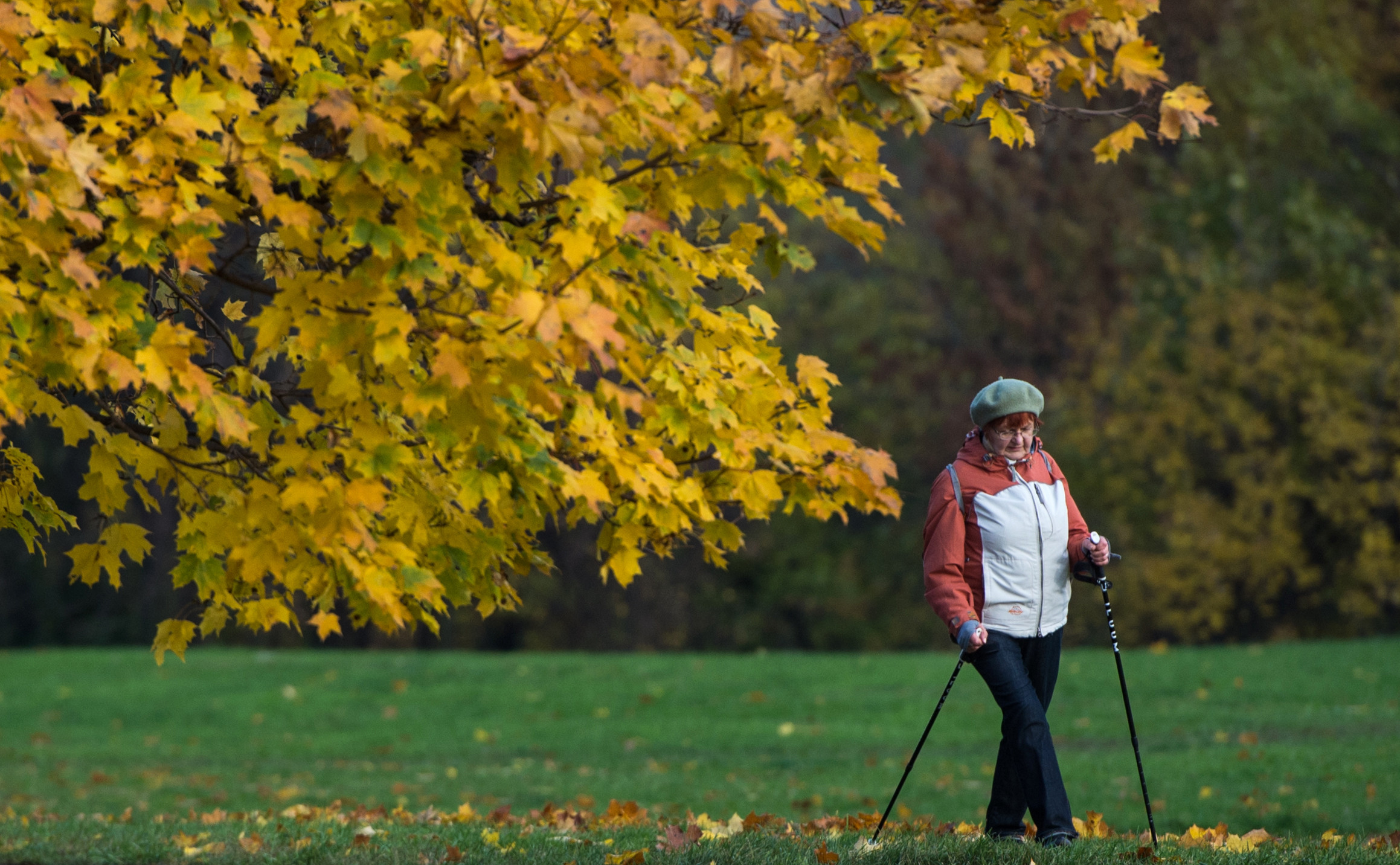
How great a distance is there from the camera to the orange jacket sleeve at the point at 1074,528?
543 centimetres

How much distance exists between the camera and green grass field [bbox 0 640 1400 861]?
35.4 ft

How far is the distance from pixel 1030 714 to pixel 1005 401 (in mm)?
1134

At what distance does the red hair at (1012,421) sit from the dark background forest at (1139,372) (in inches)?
515

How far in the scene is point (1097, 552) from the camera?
5.34m

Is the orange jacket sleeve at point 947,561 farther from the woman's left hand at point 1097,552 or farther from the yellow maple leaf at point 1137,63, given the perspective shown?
the yellow maple leaf at point 1137,63

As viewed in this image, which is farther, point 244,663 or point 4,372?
point 244,663

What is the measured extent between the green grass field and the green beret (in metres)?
4.96

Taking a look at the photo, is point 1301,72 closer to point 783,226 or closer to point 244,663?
point 244,663

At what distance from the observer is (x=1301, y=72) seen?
76.2ft

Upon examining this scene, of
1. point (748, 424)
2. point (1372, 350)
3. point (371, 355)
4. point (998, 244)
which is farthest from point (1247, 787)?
point (998, 244)

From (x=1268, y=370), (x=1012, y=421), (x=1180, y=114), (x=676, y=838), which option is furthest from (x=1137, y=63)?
(x=1268, y=370)

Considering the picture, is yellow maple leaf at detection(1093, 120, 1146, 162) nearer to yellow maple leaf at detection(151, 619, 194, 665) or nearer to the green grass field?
yellow maple leaf at detection(151, 619, 194, 665)

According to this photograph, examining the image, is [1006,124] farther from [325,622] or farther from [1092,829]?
[1092,829]

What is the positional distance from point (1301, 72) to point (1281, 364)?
4772 millimetres
